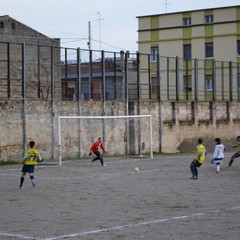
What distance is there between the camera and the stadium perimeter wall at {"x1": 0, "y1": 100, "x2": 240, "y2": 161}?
32.8 m

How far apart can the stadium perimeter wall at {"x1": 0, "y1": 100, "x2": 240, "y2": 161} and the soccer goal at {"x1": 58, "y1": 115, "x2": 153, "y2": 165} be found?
40 cm

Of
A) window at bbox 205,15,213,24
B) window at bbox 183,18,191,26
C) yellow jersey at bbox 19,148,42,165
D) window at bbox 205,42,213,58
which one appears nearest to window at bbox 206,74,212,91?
window at bbox 205,42,213,58

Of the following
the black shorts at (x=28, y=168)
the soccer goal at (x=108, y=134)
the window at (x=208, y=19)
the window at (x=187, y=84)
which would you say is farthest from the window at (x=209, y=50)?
the black shorts at (x=28, y=168)

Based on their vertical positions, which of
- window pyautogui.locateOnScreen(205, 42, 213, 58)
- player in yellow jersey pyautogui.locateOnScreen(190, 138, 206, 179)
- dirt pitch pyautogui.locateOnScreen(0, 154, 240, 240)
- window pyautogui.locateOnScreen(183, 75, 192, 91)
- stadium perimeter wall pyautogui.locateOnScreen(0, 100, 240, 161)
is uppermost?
window pyautogui.locateOnScreen(205, 42, 213, 58)

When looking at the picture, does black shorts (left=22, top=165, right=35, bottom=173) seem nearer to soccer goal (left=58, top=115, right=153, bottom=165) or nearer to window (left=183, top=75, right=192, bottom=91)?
soccer goal (left=58, top=115, right=153, bottom=165)

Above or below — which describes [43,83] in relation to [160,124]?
above

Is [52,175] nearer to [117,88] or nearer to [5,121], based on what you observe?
[5,121]

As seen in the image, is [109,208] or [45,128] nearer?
[109,208]

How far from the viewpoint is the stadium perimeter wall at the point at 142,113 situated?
1293 inches

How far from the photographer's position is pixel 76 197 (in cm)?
1778

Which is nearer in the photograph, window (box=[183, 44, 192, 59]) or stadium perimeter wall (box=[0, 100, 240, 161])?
stadium perimeter wall (box=[0, 100, 240, 161])

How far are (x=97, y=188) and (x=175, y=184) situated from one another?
2673mm

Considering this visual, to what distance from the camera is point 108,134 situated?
38.2m

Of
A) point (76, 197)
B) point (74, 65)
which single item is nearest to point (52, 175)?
point (76, 197)
